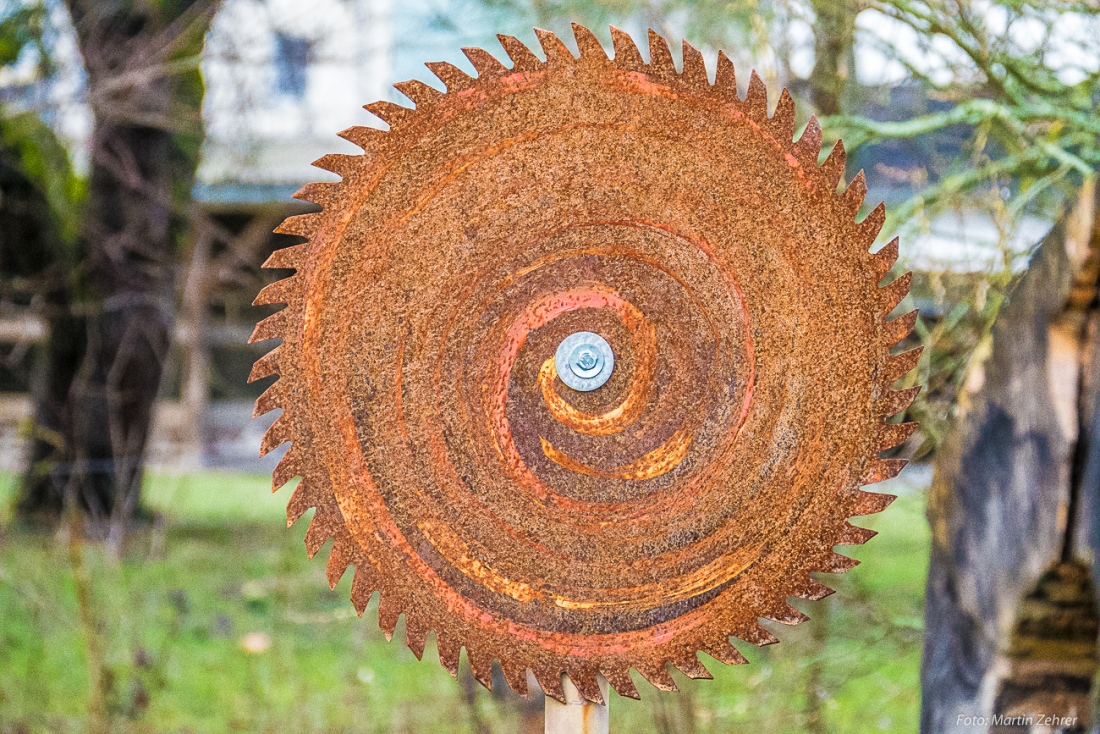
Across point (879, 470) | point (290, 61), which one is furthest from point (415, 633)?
point (290, 61)

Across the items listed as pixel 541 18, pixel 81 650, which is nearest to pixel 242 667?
pixel 81 650

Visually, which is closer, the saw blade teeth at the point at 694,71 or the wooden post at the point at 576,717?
the saw blade teeth at the point at 694,71

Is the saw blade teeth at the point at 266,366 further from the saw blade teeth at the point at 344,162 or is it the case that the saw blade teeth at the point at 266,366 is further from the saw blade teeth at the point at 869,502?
the saw blade teeth at the point at 869,502

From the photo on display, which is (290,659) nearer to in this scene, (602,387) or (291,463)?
(291,463)

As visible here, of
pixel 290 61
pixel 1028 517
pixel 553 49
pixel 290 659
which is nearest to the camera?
pixel 553 49

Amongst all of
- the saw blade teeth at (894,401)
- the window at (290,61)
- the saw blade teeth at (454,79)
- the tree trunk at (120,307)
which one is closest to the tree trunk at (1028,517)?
the saw blade teeth at (894,401)

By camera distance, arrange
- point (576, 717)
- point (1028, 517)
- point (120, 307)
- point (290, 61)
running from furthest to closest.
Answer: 1. point (120, 307)
2. point (290, 61)
3. point (1028, 517)
4. point (576, 717)
